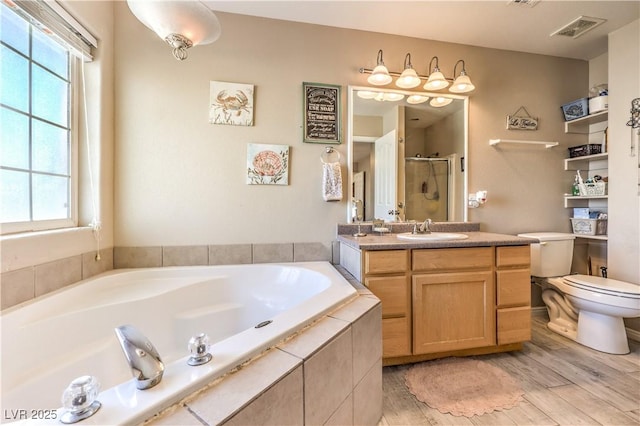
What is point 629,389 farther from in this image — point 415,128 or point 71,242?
point 71,242

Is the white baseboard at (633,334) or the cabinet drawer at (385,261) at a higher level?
the cabinet drawer at (385,261)

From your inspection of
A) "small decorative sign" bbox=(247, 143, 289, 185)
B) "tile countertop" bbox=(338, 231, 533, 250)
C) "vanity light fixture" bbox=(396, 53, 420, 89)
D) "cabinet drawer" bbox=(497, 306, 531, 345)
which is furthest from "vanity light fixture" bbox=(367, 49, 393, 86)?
"cabinet drawer" bbox=(497, 306, 531, 345)

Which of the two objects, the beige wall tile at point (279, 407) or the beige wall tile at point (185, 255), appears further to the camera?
the beige wall tile at point (185, 255)

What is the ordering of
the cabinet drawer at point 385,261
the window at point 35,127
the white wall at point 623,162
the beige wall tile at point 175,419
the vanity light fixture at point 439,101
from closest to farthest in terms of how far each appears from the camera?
1. the beige wall tile at point 175,419
2. the window at point 35,127
3. the cabinet drawer at point 385,261
4. the white wall at point 623,162
5. the vanity light fixture at point 439,101

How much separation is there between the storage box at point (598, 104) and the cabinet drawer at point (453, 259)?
171cm

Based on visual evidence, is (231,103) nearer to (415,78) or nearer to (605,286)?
(415,78)

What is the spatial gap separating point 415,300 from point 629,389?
1.21 meters

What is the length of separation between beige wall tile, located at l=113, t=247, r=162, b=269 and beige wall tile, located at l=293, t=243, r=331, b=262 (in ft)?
3.10

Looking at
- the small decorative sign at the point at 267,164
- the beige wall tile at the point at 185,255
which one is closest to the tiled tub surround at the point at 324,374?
the small decorative sign at the point at 267,164

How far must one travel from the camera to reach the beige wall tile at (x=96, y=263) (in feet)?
4.96

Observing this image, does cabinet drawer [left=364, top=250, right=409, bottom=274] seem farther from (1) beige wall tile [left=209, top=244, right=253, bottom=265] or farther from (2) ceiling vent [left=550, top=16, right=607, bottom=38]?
(2) ceiling vent [left=550, top=16, right=607, bottom=38]

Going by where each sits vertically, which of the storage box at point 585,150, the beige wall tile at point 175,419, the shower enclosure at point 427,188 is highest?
the storage box at point 585,150

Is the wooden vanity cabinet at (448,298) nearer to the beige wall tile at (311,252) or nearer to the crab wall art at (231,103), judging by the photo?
the beige wall tile at (311,252)

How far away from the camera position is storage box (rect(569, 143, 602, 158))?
2.30 m
